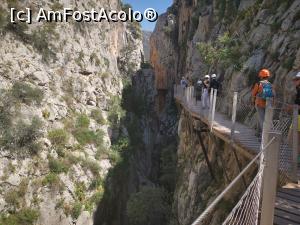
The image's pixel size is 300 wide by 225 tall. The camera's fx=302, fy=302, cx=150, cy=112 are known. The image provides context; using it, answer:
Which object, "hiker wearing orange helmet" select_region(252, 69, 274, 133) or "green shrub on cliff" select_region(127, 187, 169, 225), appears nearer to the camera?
"hiker wearing orange helmet" select_region(252, 69, 274, 133)

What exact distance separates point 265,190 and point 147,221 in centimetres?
2144

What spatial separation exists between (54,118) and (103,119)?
20.1ft

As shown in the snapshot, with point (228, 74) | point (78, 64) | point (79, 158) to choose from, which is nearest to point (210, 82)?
point (228, 74)

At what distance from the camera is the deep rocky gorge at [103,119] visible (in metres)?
14.3

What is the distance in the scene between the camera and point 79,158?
23125 mm

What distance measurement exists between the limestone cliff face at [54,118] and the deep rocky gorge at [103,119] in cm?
8

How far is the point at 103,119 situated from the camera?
93.7 feet

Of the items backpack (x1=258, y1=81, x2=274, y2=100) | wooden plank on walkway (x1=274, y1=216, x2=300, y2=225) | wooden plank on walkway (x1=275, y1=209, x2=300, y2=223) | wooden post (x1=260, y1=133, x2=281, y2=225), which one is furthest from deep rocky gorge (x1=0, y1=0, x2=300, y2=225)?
wooden post (x1=260, y1=133, x2=281, y2=225)

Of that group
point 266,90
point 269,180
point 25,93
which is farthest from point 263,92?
point 25,93

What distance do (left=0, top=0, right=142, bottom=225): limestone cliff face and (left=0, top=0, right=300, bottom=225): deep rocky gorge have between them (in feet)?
0.25

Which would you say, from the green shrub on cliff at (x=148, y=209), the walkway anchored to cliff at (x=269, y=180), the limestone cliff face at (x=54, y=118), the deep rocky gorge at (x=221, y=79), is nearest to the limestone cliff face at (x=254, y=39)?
the deep rocky gorge at (x=221, y=79)

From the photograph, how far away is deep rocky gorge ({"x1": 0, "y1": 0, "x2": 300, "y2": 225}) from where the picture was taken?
14.3 metres

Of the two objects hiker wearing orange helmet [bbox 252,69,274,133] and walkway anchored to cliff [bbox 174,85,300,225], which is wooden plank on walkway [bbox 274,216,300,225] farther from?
hiker wearing orange helmet [bbox 252,69,274,133]

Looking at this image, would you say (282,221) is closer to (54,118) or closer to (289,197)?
(289,197)
